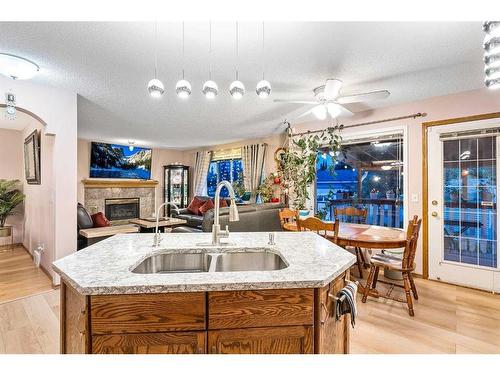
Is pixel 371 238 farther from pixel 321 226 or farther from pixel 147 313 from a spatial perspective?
pixel 147 313

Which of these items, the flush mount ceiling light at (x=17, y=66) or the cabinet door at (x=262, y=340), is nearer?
the cabinet door at (x=262, y=340)

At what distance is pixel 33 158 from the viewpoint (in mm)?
4125

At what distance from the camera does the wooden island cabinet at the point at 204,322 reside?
97 centimetres

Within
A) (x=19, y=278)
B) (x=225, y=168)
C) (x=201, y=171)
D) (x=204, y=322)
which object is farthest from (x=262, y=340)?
(x=201, y=171)

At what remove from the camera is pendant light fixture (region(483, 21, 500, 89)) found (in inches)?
43.8

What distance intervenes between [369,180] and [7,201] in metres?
6.67

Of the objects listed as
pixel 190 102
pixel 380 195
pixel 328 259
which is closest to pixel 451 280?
pixel 380 195

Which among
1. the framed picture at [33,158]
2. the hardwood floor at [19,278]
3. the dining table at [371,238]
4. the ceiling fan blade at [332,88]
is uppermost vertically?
the ceiling fan blade at [332,88]

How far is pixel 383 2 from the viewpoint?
0.77 metres

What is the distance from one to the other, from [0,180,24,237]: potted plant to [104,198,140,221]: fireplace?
6.90ft

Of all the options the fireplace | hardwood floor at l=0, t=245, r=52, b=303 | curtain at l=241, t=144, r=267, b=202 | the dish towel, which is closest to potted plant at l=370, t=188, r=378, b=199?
curtain at l=241, t=144, r=267, b=202

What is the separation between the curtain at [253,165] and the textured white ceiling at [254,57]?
Answer: 2.32 m

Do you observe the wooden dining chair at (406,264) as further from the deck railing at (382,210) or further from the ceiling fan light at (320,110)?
the ceiling fan light at (320,110)

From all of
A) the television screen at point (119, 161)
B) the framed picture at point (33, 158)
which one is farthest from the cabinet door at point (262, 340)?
the television screen at point (119, 161)
